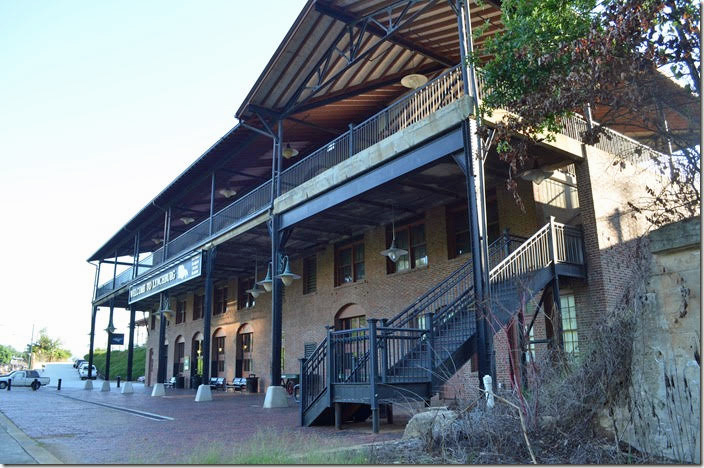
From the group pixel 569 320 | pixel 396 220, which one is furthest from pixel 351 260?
pixel 569 320

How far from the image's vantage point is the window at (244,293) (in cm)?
2809

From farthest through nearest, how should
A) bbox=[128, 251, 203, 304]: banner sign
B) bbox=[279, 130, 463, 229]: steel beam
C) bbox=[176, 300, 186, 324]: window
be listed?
1. bbox=[176, 300, 186, 324]: window
2. bbox=[128, 251, 203, 304]: banner sign
3. bbox=[279, 130, 463, 229]: steel beam

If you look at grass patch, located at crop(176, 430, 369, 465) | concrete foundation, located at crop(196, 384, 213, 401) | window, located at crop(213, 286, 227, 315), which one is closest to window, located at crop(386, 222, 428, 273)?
concrete foundation, located at crop(196, 384, 213, 401)

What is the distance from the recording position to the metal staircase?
10.1 m

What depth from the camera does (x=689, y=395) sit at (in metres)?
5.39

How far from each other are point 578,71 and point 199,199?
21690 mm

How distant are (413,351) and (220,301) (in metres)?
22.4

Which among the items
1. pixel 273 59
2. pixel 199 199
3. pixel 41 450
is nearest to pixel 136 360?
pixel 199 199

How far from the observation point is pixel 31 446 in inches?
340

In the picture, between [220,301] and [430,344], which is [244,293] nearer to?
[220,301]

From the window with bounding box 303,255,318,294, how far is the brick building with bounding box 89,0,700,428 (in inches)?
2.6

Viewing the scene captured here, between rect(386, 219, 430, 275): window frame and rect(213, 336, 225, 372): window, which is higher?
rect(386, 219, 430, 275): window frame

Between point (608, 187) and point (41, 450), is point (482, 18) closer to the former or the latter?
point (608, 187)

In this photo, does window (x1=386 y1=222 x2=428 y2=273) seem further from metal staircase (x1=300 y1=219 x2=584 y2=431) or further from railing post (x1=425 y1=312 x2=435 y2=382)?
railing post (x1=425 y1=312 x2=435 y2=382)
